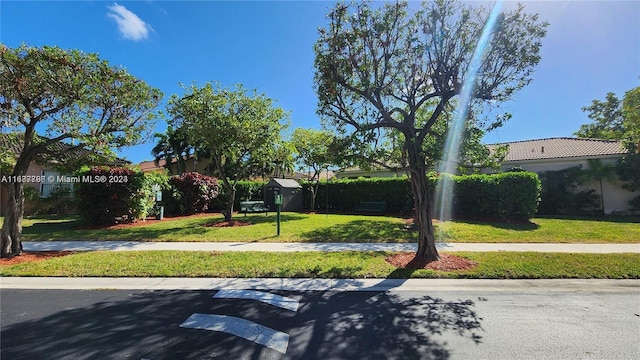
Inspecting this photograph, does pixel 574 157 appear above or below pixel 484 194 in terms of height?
above

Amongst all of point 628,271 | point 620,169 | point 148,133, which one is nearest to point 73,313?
point 148,133

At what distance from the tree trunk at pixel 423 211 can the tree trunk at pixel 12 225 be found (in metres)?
9.88

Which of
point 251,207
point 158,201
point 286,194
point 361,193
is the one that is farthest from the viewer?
point 286,194

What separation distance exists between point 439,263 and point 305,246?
3836 millimetres

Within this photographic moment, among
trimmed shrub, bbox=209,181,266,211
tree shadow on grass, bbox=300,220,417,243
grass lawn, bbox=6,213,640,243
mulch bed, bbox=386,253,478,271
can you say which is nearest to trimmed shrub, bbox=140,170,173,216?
grass lawn, bbox=6,213,640,243

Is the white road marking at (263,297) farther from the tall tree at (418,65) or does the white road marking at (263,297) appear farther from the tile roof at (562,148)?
the tile roof at (562,148)

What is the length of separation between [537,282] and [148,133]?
10.5 meters

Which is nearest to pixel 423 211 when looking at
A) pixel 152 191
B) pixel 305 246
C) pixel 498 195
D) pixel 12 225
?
pixel 305 246

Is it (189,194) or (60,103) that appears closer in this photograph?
(60,103)

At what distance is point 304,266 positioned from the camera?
24.0ft

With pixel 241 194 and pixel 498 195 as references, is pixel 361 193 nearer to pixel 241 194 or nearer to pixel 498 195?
pixel 241 194

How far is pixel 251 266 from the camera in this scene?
727cm

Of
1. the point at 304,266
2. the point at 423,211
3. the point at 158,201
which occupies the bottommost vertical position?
the point at 304,266

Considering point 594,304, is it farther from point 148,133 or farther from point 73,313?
point 148,133
